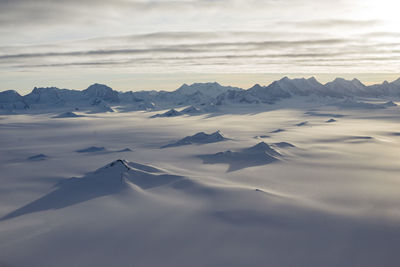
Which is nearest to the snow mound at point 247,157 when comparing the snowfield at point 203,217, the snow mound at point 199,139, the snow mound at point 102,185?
the snowfield at point 203,217

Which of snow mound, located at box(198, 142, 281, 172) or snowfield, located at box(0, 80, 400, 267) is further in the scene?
snow mound, located at box(198, 142, 281, 172)

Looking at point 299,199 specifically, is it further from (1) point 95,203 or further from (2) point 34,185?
(2) point 34,185

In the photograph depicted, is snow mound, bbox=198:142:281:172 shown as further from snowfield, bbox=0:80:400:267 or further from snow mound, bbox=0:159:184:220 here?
snow mound, bbox=0:159:184:220

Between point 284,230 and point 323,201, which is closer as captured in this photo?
point 284,230

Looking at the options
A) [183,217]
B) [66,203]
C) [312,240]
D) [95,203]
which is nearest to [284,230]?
[312,240]

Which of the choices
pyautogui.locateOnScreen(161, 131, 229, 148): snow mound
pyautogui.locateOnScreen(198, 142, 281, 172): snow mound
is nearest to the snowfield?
pyautogui.locateOnScreen(198, 142, 281, 172): snow mound

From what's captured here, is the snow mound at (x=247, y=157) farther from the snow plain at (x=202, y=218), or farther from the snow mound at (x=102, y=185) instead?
the snow mound at (x=102, y=185)
